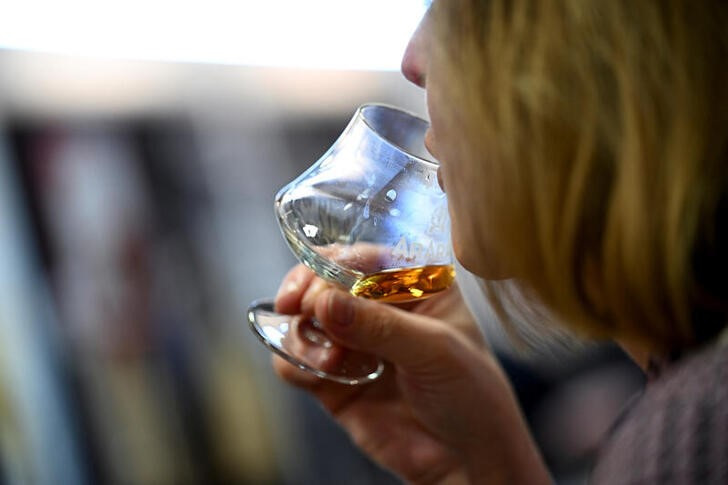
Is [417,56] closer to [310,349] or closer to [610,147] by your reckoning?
[610,147]

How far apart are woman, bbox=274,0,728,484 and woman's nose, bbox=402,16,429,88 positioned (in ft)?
0.07

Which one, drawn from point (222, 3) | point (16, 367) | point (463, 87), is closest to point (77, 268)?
point (16, 367)

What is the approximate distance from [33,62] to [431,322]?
30.3 inches

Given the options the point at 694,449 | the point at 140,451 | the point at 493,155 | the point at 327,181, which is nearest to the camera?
the point at 694,449

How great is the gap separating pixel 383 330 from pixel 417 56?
250 mm

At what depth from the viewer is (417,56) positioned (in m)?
0.63

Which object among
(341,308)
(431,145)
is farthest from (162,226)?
(431,145)

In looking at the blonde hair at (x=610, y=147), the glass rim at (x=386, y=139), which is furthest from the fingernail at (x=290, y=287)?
the blonde hair at (x=610, y=147)

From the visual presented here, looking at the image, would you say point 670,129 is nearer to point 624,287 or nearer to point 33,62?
point 624,287

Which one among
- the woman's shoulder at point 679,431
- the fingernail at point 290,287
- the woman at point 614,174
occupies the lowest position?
the fingernail at point 290,287

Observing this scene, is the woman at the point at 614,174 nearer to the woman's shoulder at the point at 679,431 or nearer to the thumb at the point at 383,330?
the woman's shoulder at the point at 679,431

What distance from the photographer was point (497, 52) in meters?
0.53

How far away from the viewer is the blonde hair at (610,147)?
1.61 feet

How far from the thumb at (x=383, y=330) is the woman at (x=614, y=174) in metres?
0.17
